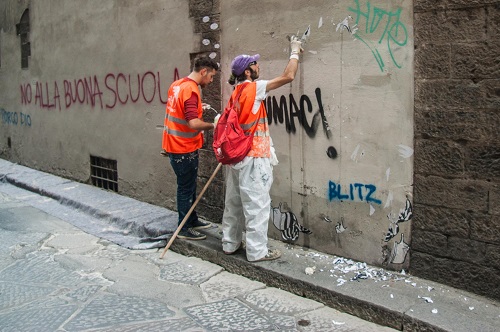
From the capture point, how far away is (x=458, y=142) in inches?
146

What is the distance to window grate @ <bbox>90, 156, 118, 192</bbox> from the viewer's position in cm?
743

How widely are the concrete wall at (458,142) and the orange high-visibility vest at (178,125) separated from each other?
2.06m

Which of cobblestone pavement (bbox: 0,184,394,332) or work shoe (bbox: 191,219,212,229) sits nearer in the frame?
cobblestone pavement (bbox: 0,184,394,332)

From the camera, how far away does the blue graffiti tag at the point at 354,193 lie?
428 centimetres

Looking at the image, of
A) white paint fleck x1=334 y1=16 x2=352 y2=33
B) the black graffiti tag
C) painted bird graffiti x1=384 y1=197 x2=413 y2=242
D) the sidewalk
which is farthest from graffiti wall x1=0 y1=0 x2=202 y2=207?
painted bird graffiti x1=384 y1=197 x2=413 y2=242

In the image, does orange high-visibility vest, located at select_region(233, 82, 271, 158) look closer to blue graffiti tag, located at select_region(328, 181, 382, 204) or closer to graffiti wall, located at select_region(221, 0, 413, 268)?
graffiti wall, located at select_region(221, 0, 413, 268)

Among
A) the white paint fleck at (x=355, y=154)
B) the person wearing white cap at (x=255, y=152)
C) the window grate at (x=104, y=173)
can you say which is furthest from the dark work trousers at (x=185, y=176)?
the window grate at (x=104, y=173)

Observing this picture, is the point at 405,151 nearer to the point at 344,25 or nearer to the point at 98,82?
the point at 344,25

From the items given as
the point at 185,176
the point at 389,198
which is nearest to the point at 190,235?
the point at 185,176

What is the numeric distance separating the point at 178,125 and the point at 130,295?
1.63m

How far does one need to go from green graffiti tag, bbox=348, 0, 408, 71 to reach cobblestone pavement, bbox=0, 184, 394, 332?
1959 millimetres

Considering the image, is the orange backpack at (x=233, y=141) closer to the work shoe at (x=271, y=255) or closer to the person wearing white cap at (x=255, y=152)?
the person wearing white cap at (x=255, y=152)

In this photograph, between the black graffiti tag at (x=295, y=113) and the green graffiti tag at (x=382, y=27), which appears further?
the black graffiti tag at (x=295, y=113)

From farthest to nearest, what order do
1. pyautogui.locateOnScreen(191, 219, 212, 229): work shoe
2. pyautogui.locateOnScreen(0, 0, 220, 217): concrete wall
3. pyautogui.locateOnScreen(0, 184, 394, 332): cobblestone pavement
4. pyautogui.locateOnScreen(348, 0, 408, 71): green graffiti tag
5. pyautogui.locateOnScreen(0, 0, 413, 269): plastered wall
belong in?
pyautogui.locateOnScreen(0, 0, 220, 217): concrete wall
pyautogui.locateOnScreen(191, 219, 212, 229): work shoe
pyautogui.locateOnScreen(0, 0, 413, 269): plastered wall
pyautogui.locateOnScreen(348, 0, 408, 71): green graffiti tag
pyautogui.locateOnScreen(0, 184, 394, 332): cobblestone pavement
